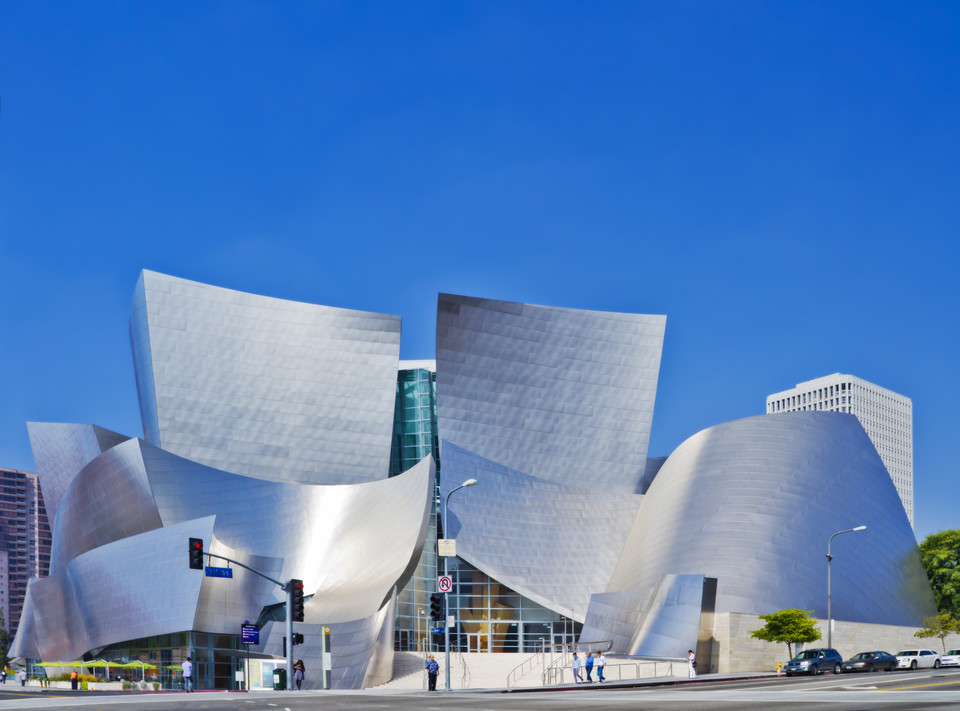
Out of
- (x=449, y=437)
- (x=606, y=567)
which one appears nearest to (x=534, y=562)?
(x=606, y=567)

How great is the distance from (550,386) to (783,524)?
15.5m

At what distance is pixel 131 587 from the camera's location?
44156mm

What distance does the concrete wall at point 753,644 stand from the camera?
131ft

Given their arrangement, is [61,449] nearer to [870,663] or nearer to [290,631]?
[290,631]

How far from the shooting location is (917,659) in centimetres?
3650

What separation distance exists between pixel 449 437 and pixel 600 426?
907 cm

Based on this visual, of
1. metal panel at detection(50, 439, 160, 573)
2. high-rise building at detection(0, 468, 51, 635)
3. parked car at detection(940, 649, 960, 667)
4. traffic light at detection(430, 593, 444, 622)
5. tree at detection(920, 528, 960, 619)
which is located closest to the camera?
traffic light at detection(430, 593, 444, 622)

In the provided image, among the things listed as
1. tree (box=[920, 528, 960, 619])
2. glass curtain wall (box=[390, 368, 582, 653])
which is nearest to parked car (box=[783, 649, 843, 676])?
glass curtain wall (box=[390, 368, 582, 653])

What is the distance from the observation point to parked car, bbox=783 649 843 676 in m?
34.8

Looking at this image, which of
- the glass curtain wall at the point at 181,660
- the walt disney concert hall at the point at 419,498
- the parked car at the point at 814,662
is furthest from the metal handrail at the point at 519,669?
the glass curtain wall at the point at 181,660

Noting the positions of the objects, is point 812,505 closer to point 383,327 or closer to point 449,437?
point 449,437

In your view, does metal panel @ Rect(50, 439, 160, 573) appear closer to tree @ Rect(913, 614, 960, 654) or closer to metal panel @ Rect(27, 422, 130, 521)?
metal panel @ Rect(27, 422, 130, 521)

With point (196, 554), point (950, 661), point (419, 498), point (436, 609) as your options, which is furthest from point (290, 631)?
point (950, 661)

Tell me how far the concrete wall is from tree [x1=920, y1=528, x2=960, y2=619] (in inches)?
784
